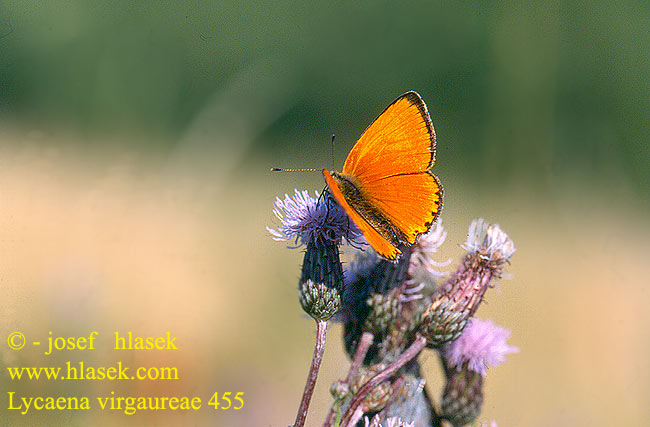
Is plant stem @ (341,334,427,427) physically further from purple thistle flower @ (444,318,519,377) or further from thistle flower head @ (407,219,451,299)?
purple thistle flower @ (444,318,519,377)

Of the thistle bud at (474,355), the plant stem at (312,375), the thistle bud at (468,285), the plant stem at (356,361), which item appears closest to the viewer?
the plant stem at (312,375)

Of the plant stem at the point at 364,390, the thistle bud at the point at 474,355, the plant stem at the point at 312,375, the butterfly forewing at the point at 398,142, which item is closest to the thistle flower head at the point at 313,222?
the butterfly forewing at the point at 398,142

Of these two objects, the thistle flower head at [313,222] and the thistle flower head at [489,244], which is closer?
the thistle flower head at [313,222]

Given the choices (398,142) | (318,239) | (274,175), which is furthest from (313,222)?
(274,175)

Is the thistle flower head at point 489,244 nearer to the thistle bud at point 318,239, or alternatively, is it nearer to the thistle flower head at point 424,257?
the thistle flower head at point 424,257

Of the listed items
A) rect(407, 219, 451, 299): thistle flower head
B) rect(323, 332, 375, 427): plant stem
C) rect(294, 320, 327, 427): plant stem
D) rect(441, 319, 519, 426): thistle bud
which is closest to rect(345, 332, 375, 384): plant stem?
rect(323, 332, 375, 427): plant stem

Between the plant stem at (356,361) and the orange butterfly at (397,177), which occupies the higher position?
the orange butterfly at (397,177)

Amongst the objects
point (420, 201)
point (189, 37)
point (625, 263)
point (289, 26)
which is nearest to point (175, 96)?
point (189, 37)
